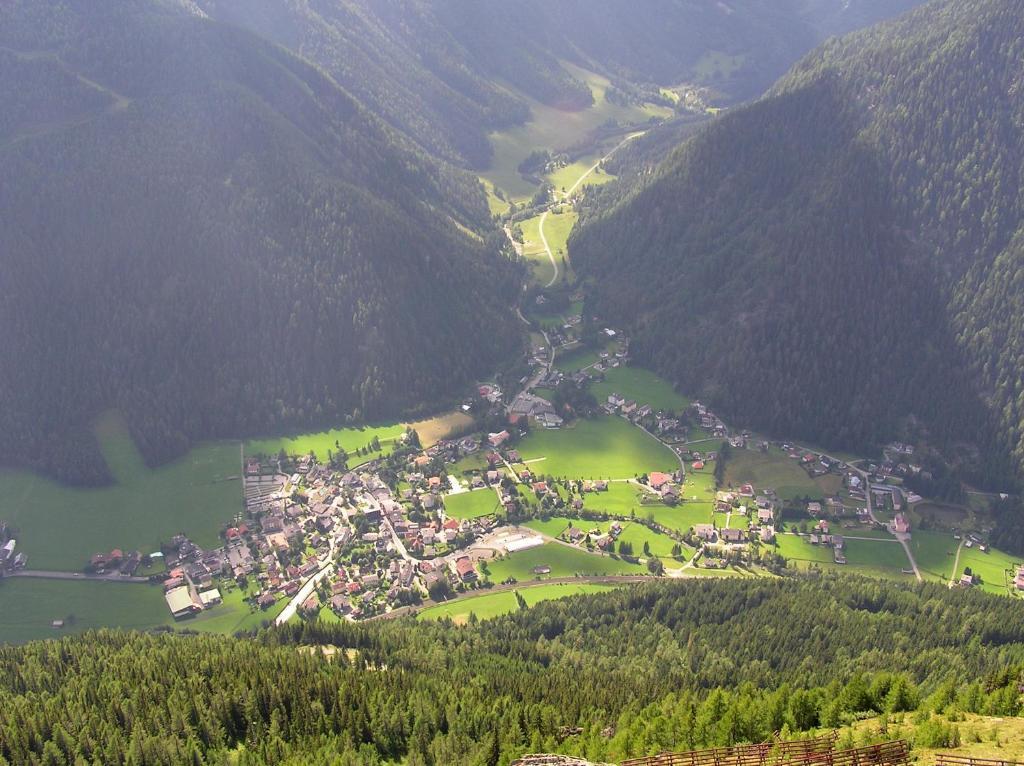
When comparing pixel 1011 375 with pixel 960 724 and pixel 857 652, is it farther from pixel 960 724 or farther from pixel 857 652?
pixel 960 724

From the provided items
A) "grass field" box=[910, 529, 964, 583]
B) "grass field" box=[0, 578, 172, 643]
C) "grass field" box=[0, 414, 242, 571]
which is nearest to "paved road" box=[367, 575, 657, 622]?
"grass field" box=[0, 578, 172, 643]

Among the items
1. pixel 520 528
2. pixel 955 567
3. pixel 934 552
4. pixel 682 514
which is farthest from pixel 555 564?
pixel 955 567

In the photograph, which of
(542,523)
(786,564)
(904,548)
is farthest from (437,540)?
(904,548)

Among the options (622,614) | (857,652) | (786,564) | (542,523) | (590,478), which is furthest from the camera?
(590,478)

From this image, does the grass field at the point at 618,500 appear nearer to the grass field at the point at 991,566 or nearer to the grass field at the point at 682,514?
the grass field at the point at 682,514

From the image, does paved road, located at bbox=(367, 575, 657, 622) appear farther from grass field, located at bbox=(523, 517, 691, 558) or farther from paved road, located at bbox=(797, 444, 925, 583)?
paved road, located at bbox=(797, 444, 925, 583)
